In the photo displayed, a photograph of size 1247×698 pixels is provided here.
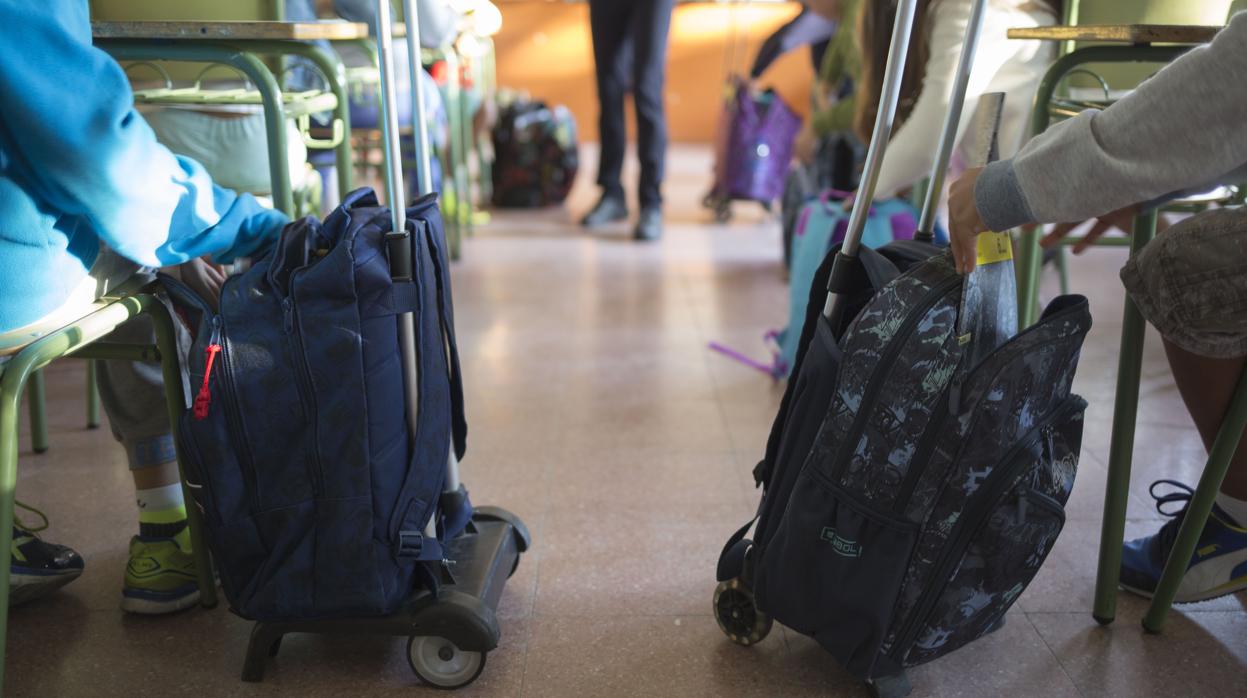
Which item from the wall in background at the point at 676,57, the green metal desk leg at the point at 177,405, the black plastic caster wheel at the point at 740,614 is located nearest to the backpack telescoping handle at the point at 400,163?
the green metal desk leg at the point at 177,405

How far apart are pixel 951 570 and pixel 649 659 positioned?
38cm

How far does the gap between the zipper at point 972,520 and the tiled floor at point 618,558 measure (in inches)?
6.1

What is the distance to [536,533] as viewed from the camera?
1.53 meters

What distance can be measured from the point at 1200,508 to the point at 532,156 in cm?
351

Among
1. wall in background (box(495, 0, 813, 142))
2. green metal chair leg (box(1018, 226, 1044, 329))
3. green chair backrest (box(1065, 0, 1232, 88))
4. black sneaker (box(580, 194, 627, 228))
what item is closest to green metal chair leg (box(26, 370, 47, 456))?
green metal chair leg (box(1018, 226, 1044, 329))

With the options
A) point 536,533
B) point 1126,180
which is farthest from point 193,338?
point 1126,180

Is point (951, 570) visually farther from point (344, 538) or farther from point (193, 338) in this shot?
point (193, 338)

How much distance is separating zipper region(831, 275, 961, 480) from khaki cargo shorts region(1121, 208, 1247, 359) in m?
0.25

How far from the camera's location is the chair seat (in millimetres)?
969

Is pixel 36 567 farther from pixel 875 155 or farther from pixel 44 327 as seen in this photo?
pixel 875 155

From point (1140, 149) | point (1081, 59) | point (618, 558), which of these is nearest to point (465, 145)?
point (618, 558)

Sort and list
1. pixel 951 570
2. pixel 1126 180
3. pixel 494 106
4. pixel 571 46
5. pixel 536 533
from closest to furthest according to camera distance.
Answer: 1. pixel 1126 180
2. pixel 951 570
3. pixel 536 533
4. pixel 494 106
5. pixel 571 46

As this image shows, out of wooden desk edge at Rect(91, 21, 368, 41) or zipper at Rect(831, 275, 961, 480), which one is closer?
zipper at Rect(831, 275, 961, 480)

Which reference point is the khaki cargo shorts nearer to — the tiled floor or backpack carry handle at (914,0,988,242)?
backpack carry handle at (914,0,988,242)
